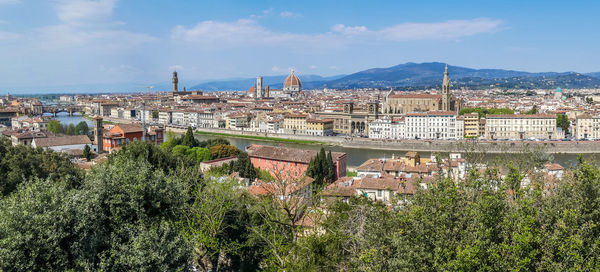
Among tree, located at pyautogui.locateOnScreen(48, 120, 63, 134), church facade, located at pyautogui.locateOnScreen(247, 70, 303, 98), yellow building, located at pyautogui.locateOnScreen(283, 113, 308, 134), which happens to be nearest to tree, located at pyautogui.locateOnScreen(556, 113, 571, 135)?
yellow building, located at pyautogui.locateOnScreen(283, 113, 308, 134)

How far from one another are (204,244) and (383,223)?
339 cm

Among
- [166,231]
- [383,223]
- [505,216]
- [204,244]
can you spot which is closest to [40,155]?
[204,244]

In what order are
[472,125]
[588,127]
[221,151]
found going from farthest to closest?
[472,125] < [588,127] < [221,151]

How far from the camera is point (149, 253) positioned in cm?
493

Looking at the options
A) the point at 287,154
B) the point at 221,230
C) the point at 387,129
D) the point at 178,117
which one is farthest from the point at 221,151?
the point at 178,117

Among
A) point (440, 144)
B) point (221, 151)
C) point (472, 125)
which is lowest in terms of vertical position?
point (440, 144)

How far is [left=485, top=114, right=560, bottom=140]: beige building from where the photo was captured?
34.1 m

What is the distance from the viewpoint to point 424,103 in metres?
47.2

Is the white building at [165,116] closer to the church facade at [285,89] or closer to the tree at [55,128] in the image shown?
the tree at [55,128]

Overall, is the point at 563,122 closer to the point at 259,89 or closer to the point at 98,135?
the point at 98,135

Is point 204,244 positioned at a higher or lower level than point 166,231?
lower

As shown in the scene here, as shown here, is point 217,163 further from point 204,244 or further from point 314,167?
point 204,244

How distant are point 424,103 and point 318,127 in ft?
47.8

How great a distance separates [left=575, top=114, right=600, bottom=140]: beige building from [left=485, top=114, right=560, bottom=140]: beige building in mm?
1520
